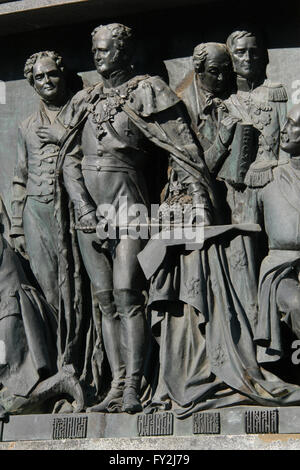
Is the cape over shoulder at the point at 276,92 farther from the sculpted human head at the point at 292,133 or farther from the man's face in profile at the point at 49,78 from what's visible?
the man's face in profile at the point at 49,78

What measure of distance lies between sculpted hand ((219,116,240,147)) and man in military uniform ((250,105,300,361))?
0.48 metres

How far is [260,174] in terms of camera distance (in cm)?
1146

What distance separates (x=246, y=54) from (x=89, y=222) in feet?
6.26

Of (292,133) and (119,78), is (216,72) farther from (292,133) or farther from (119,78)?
(292,133)

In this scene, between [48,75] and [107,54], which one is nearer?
[107,54]

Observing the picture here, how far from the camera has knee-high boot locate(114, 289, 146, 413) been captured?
37.1ft

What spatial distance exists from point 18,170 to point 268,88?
2372mm

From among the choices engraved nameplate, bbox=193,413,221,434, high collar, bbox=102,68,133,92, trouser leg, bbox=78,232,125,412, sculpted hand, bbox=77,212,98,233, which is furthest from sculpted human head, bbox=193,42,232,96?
engraved nameplate, bbox=193,413,221,434

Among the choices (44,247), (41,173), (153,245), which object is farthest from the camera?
(41,173)

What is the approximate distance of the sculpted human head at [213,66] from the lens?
11.8m

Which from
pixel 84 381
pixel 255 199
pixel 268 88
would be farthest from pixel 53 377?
pixel 268 88

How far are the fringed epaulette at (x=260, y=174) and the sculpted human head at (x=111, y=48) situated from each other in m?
1.44

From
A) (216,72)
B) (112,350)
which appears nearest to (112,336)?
(112,350)

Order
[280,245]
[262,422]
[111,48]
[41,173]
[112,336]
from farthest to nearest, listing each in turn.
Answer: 1. [41,173]
2. [111,48]
3. [112,336]
4. [280,245]
5. [262,422]
